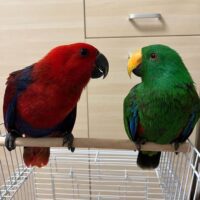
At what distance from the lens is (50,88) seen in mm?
631

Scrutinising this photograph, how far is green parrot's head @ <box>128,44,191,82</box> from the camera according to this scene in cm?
63

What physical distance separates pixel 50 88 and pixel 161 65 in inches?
10.4

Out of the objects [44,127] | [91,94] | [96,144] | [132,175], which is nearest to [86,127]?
[91,94]

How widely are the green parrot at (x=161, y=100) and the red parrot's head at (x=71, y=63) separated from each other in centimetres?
11

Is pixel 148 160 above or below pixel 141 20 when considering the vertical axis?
below

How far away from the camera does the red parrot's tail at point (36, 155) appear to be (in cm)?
77

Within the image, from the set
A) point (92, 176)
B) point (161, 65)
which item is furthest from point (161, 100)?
point (92, 176)

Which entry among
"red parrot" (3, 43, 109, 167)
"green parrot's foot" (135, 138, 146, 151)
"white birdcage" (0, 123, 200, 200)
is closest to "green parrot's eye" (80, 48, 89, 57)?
"red parrot" (3, 43, 109, 167)

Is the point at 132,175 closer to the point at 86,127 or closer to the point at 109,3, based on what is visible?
the point at 86,127

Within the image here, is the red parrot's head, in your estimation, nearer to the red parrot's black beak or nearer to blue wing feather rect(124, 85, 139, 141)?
the red parrot's black beak

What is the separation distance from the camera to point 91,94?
99 centimetres

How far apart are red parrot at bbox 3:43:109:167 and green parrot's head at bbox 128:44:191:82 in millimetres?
102

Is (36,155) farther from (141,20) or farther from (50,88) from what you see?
(141,20)

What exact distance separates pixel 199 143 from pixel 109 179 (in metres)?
0.35
